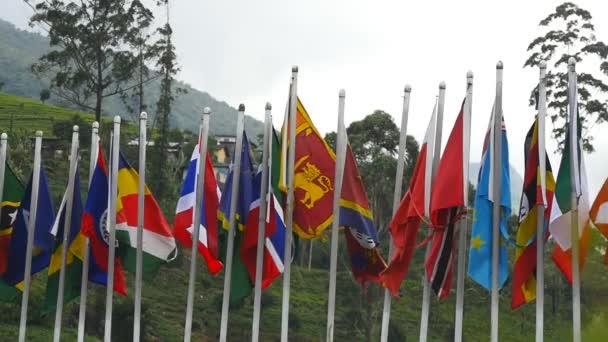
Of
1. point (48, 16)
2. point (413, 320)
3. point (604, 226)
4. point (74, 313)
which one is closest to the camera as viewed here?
point (604, 226)

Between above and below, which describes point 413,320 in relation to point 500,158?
below

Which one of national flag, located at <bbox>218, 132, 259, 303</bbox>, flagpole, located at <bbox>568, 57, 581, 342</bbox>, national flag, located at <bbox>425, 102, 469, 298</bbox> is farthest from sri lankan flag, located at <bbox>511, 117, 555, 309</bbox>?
national flag, located at <bbox>218, 132, 259, 303</bbox>

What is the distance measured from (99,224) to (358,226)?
136 inches

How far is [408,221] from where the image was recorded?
13125 millimetres

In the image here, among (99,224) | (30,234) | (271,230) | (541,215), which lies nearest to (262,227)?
(271,230)

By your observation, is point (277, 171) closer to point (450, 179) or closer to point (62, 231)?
point (450, 179)

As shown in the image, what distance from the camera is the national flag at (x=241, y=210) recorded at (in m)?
13.8

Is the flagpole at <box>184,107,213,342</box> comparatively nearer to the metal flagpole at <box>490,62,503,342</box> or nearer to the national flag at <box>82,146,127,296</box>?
the national flag at <box>82,146,127,296</box>

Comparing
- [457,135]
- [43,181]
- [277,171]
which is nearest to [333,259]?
[277,171]

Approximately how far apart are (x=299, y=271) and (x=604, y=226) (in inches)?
977

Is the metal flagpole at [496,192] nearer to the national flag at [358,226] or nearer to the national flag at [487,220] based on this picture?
the national flag at [487,220]

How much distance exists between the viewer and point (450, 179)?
12.7 meters

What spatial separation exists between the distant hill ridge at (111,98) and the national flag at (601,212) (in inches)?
2422

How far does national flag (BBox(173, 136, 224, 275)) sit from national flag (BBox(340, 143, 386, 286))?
5.78ft
